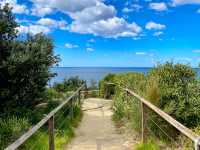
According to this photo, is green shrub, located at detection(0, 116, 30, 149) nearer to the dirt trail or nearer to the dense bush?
the dirt trail

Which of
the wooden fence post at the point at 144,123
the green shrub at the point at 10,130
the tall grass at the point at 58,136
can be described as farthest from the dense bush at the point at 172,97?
the green shrub at the point at 10,130

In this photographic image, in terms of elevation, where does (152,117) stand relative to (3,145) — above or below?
above

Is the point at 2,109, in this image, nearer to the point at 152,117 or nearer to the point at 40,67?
the point at 40,67

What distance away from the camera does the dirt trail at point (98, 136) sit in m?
9.57

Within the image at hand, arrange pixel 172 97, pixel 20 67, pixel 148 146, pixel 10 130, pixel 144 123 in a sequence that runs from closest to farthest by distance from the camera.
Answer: pixel 148 146, pixel 144 123, pixel 10 130, pixel 172 97, pixel 20 67

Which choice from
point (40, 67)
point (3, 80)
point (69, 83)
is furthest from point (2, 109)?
point (69, 83)

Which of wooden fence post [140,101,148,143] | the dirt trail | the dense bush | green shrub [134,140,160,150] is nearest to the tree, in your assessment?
the dirt trail

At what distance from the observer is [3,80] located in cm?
1299

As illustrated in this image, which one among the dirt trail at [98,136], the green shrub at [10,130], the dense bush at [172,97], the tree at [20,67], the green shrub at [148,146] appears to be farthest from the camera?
the tree at [20,67]

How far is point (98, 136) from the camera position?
11.1 metres

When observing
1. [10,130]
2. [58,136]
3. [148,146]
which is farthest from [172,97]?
[10,130]

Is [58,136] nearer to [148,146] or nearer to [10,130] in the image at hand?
[10,130]

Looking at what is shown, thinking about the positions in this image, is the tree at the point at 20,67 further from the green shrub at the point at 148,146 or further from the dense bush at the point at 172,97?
the green shrub at the point at 148,146

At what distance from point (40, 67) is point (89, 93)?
1325 cm
